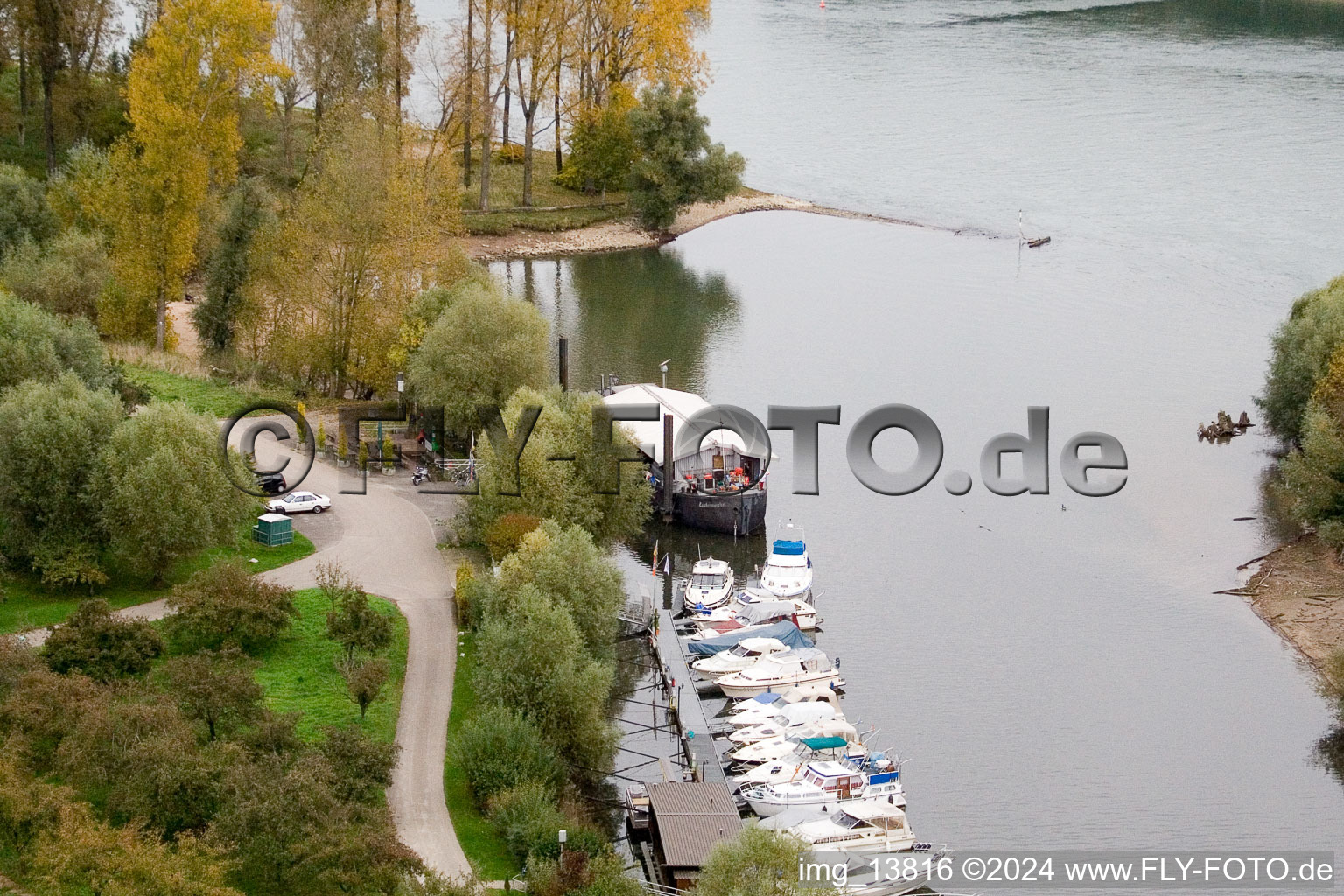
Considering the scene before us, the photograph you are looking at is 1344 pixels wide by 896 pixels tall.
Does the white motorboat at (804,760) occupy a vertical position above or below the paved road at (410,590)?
below

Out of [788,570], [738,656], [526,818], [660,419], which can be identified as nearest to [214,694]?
[526,818]

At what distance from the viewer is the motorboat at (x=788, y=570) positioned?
4416cm

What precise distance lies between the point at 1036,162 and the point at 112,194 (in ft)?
189

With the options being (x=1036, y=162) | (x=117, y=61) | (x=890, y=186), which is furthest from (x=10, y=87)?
(x=1036, y=162)

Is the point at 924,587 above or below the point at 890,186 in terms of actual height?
below

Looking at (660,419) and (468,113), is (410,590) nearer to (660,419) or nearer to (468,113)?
(660,419)

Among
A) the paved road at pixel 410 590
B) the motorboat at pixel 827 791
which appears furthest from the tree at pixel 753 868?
the motorboat at pixel 827 791

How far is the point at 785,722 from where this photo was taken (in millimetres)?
37375

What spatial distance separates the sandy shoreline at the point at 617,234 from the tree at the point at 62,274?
22566 millimetres

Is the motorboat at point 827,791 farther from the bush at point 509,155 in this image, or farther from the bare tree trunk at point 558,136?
the bush at point 509,155

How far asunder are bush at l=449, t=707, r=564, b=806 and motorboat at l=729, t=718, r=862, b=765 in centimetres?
481

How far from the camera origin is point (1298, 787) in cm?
3638

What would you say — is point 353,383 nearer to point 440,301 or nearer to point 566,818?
point 440,301

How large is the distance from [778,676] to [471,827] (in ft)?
34.6
